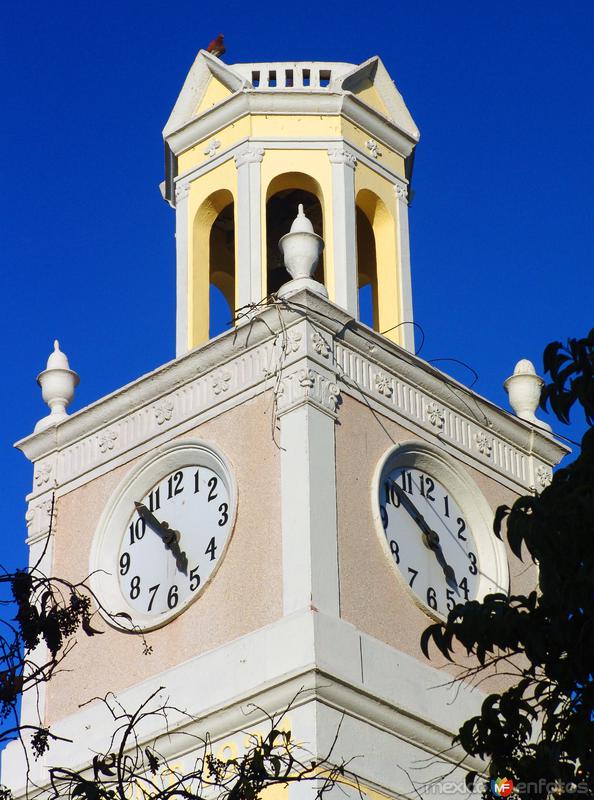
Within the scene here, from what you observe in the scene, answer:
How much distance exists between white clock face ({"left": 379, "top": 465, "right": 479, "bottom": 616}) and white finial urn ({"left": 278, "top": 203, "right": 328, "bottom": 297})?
1813 millimetres

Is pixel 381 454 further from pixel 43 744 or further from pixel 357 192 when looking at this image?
pixel 43 744

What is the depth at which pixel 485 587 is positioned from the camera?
1977 cm

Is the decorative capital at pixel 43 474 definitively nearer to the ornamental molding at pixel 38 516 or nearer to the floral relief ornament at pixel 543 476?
the ornamental molding at pixel 38 516

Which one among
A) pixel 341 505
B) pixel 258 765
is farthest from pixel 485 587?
pixel 258 765

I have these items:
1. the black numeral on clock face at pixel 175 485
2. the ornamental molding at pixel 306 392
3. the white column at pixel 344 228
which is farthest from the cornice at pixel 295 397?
the white column at pixel 344 228

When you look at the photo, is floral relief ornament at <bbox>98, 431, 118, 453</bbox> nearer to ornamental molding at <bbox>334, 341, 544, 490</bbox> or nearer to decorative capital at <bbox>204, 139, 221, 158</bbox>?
ornamental molding at <bbox>334, 341, 544, 490</bbox>

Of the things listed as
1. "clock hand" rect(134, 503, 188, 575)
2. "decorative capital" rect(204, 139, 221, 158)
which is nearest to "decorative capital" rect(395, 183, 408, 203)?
"decorative capital" rect(204, 139, 221, 158)

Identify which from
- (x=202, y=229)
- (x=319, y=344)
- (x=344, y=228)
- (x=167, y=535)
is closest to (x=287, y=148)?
(x=344, y=228)

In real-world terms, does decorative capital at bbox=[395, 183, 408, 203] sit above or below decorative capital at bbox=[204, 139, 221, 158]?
below

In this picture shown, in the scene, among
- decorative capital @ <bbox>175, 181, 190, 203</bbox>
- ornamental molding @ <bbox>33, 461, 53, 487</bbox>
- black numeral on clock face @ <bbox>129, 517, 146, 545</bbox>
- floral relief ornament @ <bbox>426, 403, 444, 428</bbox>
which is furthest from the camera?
decorative capital @ <bbox>175, 181, 190, 203</bbox>

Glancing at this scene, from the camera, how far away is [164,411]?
65.6 ft

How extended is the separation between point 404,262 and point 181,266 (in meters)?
2.15

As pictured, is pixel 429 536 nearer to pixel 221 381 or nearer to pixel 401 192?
pixel 221 381

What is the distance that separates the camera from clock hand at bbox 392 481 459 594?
63.6 ft
